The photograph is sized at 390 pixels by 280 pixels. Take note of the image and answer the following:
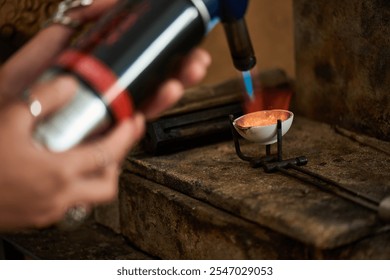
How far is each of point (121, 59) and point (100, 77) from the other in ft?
0.19

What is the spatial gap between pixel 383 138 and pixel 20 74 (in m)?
1.29

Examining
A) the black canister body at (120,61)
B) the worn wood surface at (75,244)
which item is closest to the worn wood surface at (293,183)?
the worn wood surface at (75,244)

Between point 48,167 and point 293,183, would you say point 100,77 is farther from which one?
point 293,183

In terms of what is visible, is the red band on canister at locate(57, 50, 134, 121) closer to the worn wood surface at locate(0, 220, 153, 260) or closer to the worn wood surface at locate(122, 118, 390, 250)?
the worn wood surface at locate(122, 118, 390, 250)

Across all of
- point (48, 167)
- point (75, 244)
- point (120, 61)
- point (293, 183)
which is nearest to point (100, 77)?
point (120, 61)

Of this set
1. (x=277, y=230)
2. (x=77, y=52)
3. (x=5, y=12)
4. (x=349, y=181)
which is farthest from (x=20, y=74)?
(x=5, y=12)

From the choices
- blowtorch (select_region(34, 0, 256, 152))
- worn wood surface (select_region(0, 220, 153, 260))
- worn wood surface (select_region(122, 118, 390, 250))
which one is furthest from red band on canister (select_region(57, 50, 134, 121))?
worn wood surface (select_region(0, 220, 153, 260))

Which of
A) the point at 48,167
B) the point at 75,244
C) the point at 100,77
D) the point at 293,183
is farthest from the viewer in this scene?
the point at 75,244

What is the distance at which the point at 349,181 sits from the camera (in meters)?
1.94

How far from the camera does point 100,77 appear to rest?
1.22m

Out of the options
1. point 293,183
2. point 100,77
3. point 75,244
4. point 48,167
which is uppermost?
point 100,77

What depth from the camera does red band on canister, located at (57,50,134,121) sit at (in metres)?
1.21

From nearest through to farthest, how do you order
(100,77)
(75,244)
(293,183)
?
(100,77), (293,183), (75,244)

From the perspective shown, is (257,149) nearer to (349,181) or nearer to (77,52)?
(349,181)
